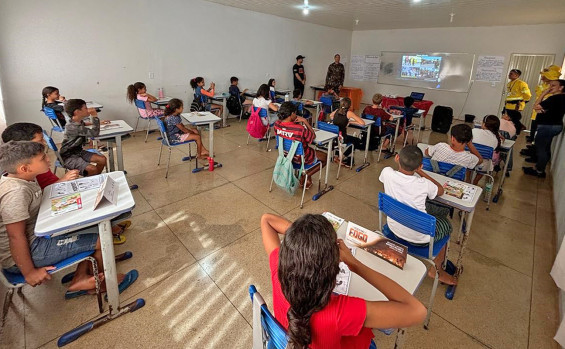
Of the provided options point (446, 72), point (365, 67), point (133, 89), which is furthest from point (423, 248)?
point (365, 67)

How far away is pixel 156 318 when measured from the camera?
5.98 feet

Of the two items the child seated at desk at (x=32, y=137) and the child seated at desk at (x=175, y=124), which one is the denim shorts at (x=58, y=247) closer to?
the child seated at desk at (x=32, y=137)

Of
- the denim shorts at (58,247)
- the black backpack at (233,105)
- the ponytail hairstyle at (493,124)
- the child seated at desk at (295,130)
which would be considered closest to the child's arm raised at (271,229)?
the denim shorts at (58,247)

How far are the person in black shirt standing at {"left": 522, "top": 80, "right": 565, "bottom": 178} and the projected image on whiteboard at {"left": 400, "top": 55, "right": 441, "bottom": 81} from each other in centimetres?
475

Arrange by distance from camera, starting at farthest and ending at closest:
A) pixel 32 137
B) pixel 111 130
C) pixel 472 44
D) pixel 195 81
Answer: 1. pixel 472 44
2. pixel 195 81
3. pixel 111 130
4. pixel 32 137

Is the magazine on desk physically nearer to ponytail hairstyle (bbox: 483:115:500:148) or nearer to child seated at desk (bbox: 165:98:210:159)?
ponytail hairstyle (bbox: 483:115:500:148)

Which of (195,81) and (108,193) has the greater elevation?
(195,81)

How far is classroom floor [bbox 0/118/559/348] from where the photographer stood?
173cm

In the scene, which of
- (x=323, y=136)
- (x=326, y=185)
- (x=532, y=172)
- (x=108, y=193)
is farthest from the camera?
(x=532, y=172)

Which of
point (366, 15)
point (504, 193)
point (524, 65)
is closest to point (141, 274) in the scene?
point (504, 193)

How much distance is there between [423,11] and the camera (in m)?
6.11

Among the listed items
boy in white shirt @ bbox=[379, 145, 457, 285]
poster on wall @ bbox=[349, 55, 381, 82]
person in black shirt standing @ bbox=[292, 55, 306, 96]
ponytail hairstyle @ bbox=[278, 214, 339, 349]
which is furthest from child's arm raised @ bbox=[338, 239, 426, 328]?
poster on wall @ bbox=[349, 55, 381, 82]

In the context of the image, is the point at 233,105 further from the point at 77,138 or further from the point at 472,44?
the point at 472,44

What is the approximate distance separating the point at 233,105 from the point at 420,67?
6209mm
